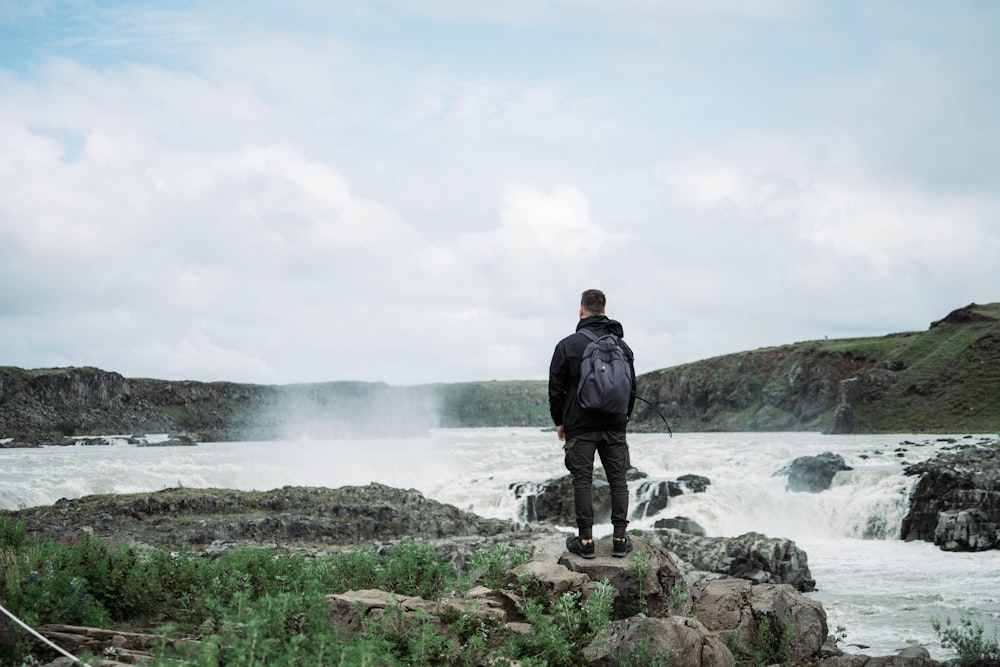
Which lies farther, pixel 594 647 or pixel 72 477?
pixel 72 477

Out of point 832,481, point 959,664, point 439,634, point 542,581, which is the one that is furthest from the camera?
point 832,481

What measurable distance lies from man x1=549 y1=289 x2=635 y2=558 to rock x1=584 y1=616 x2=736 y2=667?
1.41 metres

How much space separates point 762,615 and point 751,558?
38.0 feet

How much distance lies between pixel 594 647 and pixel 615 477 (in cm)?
195

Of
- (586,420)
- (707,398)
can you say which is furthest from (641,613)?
(707,398)

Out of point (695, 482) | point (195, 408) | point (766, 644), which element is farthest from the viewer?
point (195, 408)

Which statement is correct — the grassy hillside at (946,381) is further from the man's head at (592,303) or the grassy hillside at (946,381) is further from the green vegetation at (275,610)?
the green vegetation at (275,610)

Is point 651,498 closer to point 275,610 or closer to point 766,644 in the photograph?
point 766,644

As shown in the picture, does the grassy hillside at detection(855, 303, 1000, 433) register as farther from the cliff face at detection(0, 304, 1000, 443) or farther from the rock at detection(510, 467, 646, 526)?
the rock at detection(510, 467, 646, 526)

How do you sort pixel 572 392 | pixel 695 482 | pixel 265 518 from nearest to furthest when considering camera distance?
pixel 572 392 < pixel 265 518 < pixel 695 482

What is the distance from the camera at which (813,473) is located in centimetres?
3475

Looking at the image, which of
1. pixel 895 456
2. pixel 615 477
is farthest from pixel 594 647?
pixel 895 456

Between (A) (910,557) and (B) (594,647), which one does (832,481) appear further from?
(B) (594,647)

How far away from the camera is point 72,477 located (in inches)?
1371
